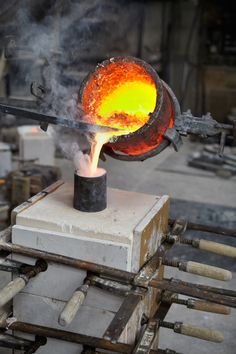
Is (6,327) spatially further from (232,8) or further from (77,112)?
(232,8)

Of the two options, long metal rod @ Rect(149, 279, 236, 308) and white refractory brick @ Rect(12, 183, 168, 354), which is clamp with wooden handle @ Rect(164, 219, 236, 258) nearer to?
white refractory brick @ Rect(12, 183, 168, 354)

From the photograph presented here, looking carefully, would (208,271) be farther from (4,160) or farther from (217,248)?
(4,160)

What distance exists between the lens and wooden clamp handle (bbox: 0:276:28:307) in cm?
202

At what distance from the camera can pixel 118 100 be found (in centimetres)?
259

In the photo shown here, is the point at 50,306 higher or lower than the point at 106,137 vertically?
lower

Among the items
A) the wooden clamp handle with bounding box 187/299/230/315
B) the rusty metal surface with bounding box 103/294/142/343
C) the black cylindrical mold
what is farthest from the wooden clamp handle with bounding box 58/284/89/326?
the wooden clamp handle with bounding box 187/299/230/315

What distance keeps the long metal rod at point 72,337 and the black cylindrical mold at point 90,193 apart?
21.3 inches

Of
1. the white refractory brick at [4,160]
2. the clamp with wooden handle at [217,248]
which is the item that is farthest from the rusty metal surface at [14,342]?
the white refractory brick at [4,160]

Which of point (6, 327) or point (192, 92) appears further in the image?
point (192, 92)

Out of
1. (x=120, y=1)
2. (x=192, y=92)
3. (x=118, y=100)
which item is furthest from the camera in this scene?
(x=192, y=92)

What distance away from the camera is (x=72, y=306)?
200 centimetres

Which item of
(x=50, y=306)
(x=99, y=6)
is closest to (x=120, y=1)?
(x=99, y=6)

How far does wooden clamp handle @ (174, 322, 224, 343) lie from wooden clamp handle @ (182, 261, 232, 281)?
0.74 ft

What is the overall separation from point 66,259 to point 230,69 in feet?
23.8
